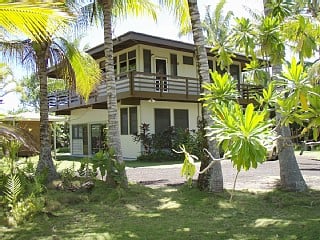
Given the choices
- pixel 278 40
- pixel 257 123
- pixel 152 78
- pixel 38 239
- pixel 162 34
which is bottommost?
pixel 38 239

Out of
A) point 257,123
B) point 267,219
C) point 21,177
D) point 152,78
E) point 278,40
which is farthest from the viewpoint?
point 152,78

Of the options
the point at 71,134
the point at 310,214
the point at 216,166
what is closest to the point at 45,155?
the point at 216,166

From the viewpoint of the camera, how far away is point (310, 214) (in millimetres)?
6871

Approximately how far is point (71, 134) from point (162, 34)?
10.3 metres

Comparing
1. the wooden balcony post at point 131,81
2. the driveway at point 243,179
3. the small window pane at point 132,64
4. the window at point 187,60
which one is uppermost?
the window at point 187,60

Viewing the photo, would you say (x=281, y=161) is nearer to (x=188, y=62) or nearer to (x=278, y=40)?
(x=278, y=40)

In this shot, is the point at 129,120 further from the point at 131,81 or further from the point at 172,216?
the point at 172,216

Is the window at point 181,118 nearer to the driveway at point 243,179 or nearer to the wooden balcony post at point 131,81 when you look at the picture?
the wooden balcony post at point 131,81

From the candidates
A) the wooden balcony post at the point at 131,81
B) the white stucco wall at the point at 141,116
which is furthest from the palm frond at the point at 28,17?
the white stucco wall at the point at 141,116

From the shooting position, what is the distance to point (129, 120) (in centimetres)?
2159

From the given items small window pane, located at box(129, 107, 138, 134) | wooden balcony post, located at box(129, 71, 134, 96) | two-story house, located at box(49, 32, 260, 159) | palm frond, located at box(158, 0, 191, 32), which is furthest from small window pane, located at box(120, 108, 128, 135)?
palm frond, located at box(158, 0, 191, 32)

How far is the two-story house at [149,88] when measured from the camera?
19938 mm

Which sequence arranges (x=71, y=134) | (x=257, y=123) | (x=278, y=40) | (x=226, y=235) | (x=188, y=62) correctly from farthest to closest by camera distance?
(x=71, y=134), (x=188, y=62), (x=226, y=235), (x=278, y=40), (x=257, y=123)

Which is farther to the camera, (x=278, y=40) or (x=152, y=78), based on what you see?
(x=152, y=78)
